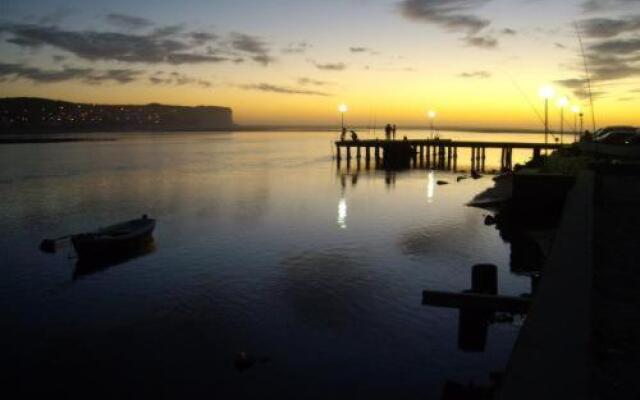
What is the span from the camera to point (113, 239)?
2812cm

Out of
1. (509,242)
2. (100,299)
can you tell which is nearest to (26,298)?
(100,299)

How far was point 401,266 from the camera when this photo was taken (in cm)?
2547

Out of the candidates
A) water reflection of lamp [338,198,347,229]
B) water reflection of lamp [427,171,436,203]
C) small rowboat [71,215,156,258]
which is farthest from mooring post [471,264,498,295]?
water reflection of lamp [427,171,436,203]

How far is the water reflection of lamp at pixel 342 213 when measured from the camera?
121 feet

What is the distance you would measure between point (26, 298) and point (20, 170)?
218ft

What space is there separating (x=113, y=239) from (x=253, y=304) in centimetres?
1169

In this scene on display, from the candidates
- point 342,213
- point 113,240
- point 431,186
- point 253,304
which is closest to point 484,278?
point 253,304

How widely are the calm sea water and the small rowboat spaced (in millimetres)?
1086

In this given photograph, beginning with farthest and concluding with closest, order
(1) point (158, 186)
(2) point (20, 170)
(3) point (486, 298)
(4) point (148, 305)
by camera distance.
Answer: (2) point (20, 170) < (1) point (158, 186) < (4) point (148, 305) < (3) point (486, 298)

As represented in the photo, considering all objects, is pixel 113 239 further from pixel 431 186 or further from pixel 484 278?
pixel 431 186

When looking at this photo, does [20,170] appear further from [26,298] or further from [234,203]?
[26,298]

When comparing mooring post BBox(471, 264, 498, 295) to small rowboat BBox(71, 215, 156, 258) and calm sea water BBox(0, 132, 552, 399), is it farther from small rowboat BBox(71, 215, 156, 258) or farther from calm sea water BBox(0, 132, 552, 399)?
small rowboat BBox(71, 215, 156, 258)

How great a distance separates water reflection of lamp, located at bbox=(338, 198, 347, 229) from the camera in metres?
37.0

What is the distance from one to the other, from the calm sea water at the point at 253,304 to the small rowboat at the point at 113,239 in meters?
1.09
